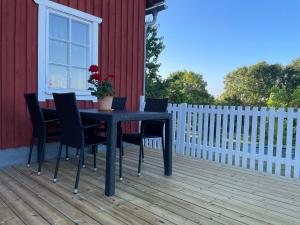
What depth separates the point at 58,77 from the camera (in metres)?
4.25

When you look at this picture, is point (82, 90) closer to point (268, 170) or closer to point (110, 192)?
point (110, 192)

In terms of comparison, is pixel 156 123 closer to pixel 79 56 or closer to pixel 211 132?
pixel 211 132

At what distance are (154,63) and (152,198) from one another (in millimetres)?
12148

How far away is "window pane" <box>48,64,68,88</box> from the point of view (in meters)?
4.14

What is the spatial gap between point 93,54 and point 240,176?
3041mm

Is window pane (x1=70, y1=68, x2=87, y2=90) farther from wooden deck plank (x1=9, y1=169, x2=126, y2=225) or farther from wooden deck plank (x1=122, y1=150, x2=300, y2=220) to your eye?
wooden deck plank (x1=122, y1=150, x2=300, y2=220)

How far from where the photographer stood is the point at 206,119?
14.9 feet

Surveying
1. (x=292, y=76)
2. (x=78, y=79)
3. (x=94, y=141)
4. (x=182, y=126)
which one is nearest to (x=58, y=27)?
(x=78, y=79)

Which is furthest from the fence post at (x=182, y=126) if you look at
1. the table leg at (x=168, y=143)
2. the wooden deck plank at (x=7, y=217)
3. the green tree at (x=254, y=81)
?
the green tree at (x=254, y=81)

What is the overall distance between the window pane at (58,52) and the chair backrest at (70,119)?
1.55m

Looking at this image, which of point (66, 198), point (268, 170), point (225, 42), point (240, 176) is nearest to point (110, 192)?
point (66, 198)

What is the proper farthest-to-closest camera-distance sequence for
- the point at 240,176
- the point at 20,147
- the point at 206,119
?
the point at 206,119 → the point at 20,147 → the point at 240,176

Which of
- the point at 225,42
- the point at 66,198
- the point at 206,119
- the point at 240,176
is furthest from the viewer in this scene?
the point at 225,42

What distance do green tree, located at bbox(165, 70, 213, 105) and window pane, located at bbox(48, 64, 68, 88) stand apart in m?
9.96
